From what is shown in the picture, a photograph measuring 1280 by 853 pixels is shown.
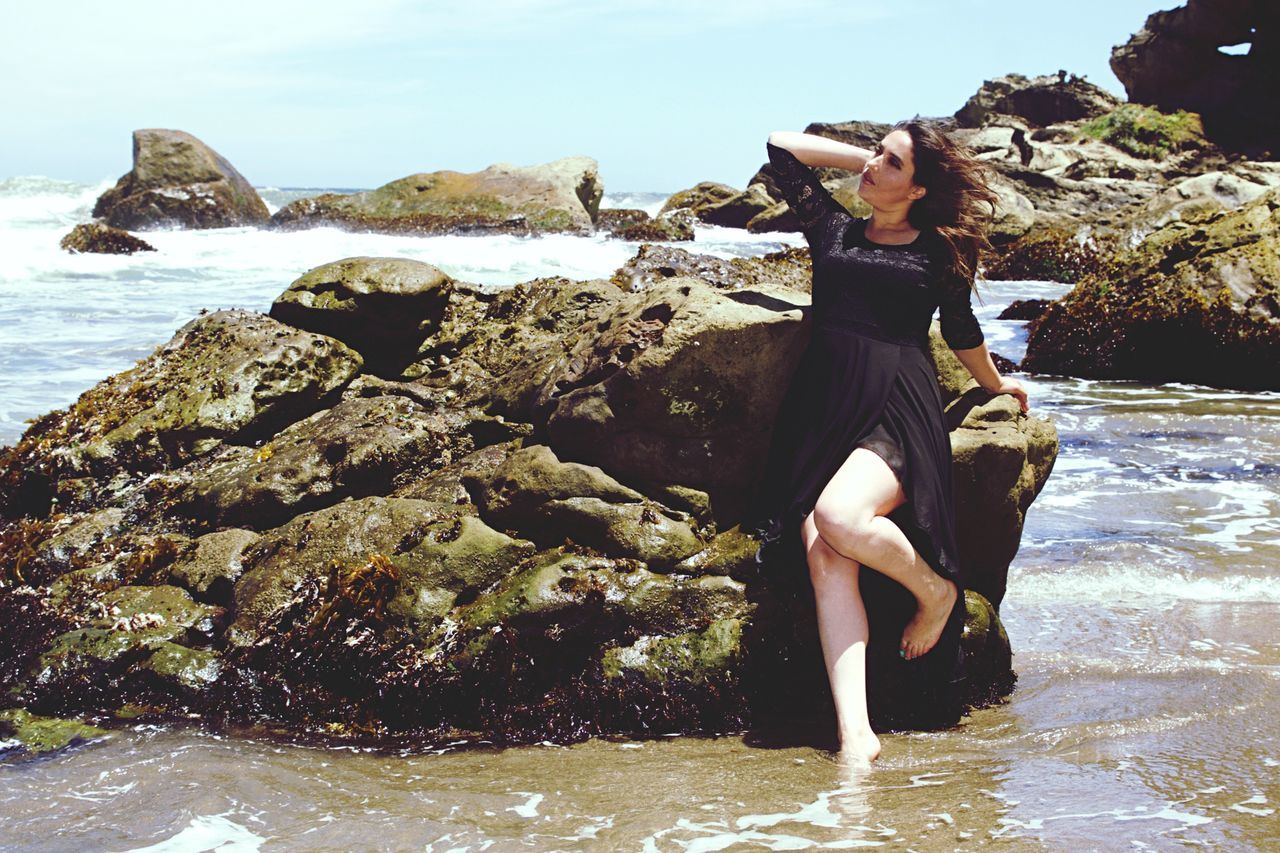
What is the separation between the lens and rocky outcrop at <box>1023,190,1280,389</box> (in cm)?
1162

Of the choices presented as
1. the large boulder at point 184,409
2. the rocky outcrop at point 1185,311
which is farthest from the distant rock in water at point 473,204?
the large boulder at point 184,409

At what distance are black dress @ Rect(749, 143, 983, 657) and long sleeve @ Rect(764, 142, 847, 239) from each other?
125 mm

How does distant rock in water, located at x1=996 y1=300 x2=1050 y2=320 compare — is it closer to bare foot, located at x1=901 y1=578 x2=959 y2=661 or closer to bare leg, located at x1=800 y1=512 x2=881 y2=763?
bare foot, located at x1=901 y1=578 x2=959 y2=661

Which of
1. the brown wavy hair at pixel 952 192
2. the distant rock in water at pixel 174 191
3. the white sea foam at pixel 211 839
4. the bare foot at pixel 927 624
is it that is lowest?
the white sea foam at pixel 211 839

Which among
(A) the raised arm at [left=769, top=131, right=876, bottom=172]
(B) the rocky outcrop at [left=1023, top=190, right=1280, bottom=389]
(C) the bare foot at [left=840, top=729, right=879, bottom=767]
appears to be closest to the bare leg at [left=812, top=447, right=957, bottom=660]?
(C) the bare foot at [left=840, top=729, right=879, bottom=767]

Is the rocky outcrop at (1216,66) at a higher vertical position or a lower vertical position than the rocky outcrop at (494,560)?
higher

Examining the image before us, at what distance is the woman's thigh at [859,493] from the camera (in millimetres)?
4133

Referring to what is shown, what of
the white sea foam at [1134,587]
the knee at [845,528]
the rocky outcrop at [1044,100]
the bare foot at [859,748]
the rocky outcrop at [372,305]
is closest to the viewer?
the bare foot at [859,748]

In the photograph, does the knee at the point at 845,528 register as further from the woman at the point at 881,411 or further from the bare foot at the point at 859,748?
the bare foot at the point at 859,748

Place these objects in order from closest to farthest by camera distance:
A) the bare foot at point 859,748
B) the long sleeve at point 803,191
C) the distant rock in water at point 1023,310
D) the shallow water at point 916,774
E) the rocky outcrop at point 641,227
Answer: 1. the shallow water at point 916,774
2. the bare foot at point 859,748
3. the long sleeve at point 803,191
4. the distant rock in water at point 1023,310
5. the rocky outcrop at point 641,227

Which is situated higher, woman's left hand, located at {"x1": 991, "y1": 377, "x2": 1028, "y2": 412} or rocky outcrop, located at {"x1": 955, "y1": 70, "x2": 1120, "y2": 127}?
rocky outcrop, located at {"x1": 955, "y1": 70, "x2": 1120, "y2": 127}

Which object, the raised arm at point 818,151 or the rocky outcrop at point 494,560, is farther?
the raised arm at point 818,151

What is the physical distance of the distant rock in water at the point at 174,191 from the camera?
95.8 feet

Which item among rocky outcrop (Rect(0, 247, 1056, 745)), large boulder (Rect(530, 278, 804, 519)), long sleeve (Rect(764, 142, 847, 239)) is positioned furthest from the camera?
long sleeve (Rect(764, 142, 847, 239))
